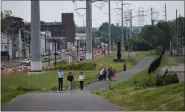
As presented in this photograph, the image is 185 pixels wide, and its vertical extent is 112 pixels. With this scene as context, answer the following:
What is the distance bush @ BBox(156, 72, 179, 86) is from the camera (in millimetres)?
20859

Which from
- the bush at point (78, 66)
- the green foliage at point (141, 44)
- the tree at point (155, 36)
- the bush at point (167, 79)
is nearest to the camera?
the bush at point (167, 79)

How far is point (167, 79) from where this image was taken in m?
21.6

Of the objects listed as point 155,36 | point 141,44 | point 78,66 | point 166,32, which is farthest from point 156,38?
point 78,66

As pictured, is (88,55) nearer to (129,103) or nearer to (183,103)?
(129,103)

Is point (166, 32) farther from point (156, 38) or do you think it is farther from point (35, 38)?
point (35, 38)

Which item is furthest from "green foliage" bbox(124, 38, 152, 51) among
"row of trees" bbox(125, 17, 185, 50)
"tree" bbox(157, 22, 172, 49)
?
"tree" bbox(157, 22, 172, 49)

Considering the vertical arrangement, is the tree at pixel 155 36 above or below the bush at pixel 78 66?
above

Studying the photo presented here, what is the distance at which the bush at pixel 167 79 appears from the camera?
2086 centimetres

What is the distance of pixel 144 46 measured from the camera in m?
95.3

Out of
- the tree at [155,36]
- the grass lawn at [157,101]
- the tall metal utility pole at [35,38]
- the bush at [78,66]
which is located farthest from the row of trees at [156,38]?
the grass lawn at [157,101]

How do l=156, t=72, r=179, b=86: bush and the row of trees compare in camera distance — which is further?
the row of trees

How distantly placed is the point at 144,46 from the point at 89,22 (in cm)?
3887

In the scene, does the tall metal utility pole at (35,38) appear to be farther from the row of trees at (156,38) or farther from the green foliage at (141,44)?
the green foliage at (141,44)

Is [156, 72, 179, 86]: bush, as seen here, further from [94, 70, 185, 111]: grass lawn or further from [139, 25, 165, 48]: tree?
[139, 25, 165, 48]: tree
